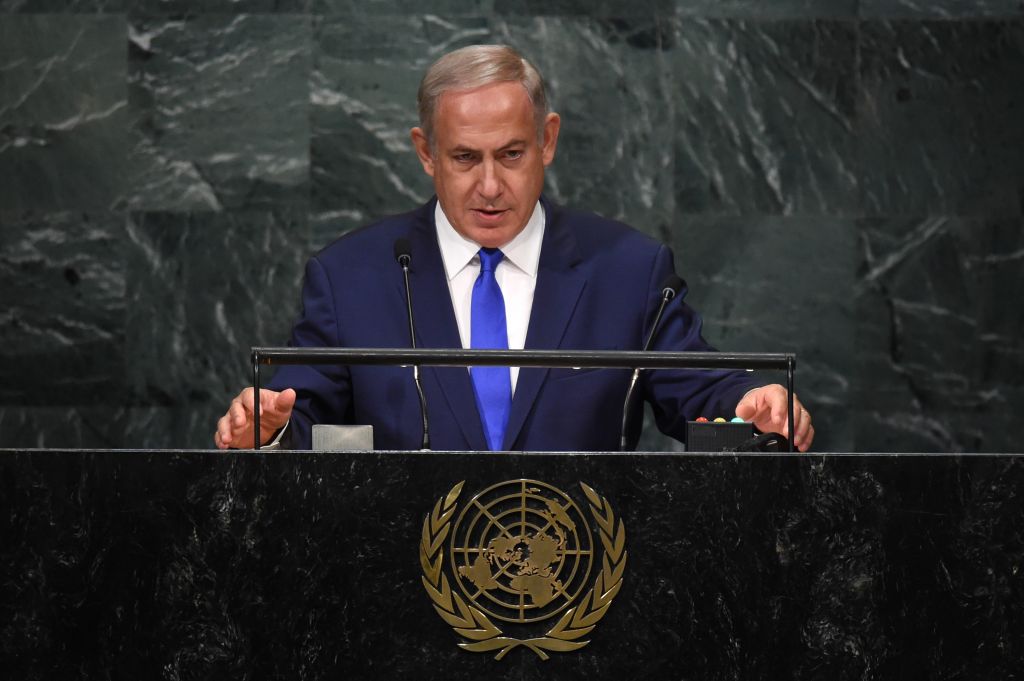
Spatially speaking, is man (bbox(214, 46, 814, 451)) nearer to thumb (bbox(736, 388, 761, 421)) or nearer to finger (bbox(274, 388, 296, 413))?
thumb (bbox(736, 388, 761, 421))

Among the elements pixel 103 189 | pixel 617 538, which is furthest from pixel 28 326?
pixel 617 538

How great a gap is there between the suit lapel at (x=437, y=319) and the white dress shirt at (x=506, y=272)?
0.03 metres

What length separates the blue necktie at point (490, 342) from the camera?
10.4 ft

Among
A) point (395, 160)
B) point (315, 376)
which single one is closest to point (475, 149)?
point (315, 376)

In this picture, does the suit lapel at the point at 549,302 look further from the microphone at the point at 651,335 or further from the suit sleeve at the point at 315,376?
the suit sleeve at the point at 315,376

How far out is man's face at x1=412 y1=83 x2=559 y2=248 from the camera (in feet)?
10.8

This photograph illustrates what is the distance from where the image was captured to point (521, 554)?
2.18 meters

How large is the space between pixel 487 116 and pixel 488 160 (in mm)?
98

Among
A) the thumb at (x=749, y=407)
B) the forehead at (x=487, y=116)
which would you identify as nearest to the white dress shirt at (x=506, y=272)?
the forehead at (x=487, y=116)

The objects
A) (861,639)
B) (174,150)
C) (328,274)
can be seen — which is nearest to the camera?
(861,639)

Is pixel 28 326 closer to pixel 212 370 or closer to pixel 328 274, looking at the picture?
pixel 212 370

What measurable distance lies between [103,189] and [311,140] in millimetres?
743

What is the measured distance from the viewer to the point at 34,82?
5.11m

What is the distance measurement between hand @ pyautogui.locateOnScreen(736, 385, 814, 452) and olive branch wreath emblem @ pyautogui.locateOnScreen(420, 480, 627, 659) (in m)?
0.56
